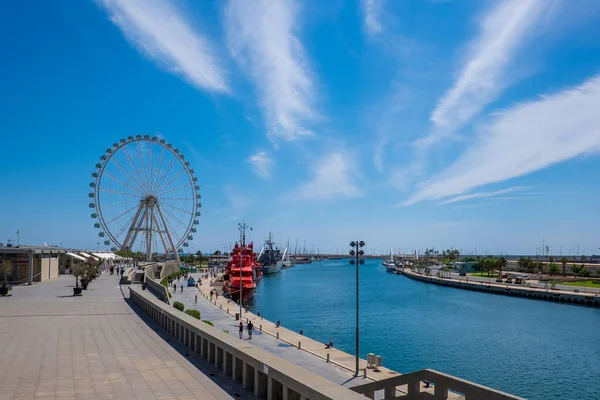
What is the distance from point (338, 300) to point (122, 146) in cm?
5066

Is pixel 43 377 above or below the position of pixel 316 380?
below

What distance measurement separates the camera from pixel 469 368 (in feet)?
140

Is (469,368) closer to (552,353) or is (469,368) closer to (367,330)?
(552,353)

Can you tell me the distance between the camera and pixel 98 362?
15.3m

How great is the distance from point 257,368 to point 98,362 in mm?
7017

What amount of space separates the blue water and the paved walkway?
91.8ft

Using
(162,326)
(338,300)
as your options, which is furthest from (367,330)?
(162,326)

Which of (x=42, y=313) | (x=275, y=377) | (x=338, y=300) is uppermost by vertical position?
(x=275, y=377)

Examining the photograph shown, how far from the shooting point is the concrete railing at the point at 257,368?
848 centimetres

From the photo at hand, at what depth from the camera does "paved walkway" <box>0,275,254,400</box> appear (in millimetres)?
11820

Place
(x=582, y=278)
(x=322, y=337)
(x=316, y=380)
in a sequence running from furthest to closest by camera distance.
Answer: (x=582, y=278)
(x=322, y=337)
(x=316, y=380)

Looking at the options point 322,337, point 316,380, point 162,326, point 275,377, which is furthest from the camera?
point 322,337

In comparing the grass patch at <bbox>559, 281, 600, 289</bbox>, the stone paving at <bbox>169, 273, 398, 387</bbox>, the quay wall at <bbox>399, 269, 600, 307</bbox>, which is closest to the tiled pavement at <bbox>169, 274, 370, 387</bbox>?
the stone paving at <bbox>169, 273, 398, 387</bbox>

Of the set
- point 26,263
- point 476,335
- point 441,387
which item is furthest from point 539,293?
point 441,387
